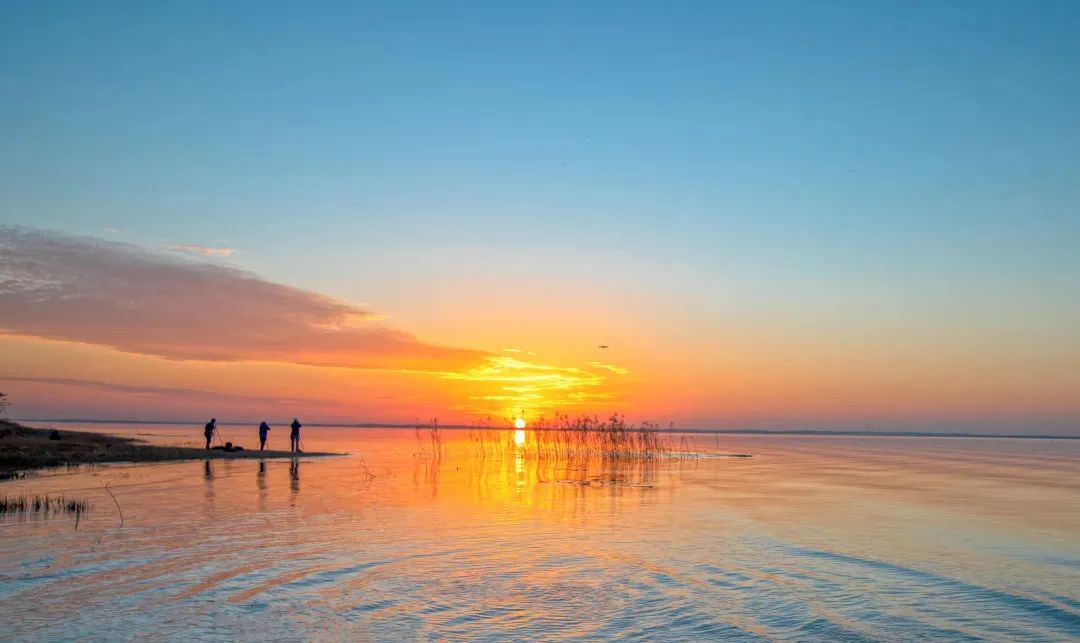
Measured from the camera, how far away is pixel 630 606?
14164 mm

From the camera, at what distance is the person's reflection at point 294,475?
33938 millimetres

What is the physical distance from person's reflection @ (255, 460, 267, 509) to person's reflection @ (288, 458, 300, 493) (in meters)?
1.15

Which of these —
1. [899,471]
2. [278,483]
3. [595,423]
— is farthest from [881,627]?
[595,423]

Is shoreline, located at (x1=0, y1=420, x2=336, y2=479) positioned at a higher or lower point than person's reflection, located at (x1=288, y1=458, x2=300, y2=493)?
higher

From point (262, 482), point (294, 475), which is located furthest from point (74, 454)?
point (262, 482)

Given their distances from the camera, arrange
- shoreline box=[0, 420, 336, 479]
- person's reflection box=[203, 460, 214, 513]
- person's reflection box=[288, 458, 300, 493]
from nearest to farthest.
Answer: person's reflection box=[203, 460, 214, 513]
person's reflection box=[288, 458, 300, 493]
shoreline box=[0, 420, 336, 479]

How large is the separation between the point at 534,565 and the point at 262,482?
22.5 metres

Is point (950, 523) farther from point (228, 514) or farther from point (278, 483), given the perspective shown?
point (278, 483)

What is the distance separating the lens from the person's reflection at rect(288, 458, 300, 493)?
33.9 metres

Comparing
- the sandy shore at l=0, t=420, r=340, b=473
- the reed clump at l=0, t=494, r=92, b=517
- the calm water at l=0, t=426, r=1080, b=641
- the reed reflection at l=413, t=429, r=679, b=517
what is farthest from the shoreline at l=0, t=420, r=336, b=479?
the reed reflection at l=413, t=429, r=679, b=517

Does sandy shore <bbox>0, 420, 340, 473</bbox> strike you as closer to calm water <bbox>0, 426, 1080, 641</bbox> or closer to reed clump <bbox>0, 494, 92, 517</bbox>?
calm water <bbox>0, 426, 1080, 641</bbox>

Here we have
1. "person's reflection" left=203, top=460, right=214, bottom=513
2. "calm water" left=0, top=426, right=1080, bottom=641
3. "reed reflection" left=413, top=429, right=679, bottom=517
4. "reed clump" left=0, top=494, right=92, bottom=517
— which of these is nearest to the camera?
"calm water" left=0, top=426, right=1080, bottom=641

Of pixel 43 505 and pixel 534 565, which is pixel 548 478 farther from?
pixel 534 565

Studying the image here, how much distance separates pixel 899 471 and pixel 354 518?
3995cm
